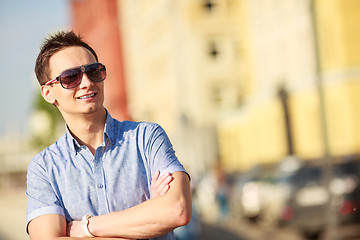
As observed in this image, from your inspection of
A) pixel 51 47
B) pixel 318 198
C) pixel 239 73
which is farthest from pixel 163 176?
pixel 239 73

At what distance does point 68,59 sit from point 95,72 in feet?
0.43

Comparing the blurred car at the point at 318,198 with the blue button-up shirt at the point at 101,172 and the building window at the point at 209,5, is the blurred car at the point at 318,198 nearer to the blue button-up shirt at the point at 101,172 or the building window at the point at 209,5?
the blue button-up shirt at the point at 101,172

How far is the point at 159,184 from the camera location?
3309mm

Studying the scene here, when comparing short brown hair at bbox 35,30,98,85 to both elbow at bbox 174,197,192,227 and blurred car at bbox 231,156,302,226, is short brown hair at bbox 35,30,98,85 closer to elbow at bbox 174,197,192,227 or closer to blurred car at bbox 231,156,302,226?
elbow at bbox 174,197,192,227

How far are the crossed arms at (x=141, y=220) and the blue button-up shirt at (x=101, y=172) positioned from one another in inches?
1.9

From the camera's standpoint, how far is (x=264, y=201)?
80.4ft

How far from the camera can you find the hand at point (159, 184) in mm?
3295

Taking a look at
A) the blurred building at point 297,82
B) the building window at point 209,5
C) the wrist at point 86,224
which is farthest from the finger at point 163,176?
the building window at point 209,5

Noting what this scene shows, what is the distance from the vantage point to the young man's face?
3363mm

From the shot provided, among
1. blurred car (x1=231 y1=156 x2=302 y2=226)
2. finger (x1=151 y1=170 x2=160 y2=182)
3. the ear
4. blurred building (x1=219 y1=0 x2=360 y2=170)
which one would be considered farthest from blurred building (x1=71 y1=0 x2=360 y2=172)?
finger (x1=151 y1=170 x2=160 y2=182)

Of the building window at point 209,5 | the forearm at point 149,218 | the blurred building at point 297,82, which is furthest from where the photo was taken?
the building window at point 209,5

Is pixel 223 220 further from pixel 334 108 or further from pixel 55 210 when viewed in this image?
pixel 55 210

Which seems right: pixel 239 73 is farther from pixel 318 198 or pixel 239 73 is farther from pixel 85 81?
pixel 85 81

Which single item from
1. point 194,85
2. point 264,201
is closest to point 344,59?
point 264,201
